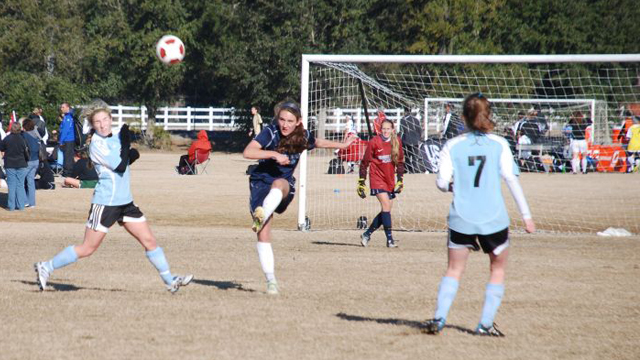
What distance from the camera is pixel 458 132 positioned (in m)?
27.4

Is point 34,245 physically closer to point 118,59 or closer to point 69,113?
point 69,113

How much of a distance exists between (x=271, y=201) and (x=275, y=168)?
0.47 metres

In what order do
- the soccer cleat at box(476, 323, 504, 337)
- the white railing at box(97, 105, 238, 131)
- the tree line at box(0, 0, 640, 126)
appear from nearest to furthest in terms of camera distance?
1. the soccer cleat at box(476, 323, 504, 337)
2. the tree line at box(0, 0, 640, 126)
3. the white railing at box(97, 105, 238, 131)

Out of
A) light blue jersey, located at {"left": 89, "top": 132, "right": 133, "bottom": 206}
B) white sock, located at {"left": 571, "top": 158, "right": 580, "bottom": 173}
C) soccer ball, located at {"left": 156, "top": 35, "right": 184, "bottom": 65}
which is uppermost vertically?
soccer ball, located at {"left": 156, "top": 35, "right": 184, "bottom": 65}

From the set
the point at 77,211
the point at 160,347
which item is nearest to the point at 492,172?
the point at 160,347

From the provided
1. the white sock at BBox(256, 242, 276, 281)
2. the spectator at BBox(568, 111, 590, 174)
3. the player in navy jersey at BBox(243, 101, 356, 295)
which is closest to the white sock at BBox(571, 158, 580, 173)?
the spectator at BBox(568, 111, 590, 174)

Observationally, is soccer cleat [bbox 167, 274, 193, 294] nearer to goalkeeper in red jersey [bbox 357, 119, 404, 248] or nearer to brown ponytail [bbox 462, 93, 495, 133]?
→ brown ponytail [bbox 462, 93, 495, 133]

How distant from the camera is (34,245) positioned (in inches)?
534

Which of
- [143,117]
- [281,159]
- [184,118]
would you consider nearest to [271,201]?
[281,159]

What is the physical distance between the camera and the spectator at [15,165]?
19047mm

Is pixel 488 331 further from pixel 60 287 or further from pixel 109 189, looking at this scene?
pixel 60 287

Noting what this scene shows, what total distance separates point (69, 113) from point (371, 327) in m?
18.1

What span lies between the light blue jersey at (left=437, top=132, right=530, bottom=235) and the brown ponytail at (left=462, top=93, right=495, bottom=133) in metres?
0.09

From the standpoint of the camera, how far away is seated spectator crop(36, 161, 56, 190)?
22953 mm
